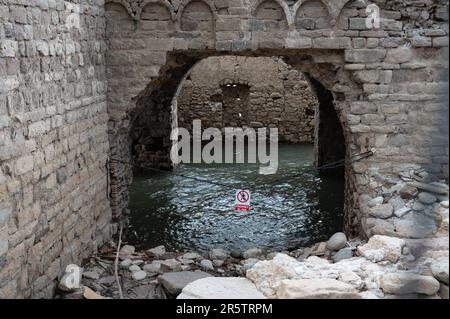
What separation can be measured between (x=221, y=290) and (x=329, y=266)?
0.97 m

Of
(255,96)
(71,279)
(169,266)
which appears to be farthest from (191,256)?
(255,96)

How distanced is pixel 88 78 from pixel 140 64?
687 mm

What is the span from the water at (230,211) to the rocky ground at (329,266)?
65 centimetres

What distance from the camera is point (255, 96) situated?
44.0 feet

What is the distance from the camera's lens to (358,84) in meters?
5.71

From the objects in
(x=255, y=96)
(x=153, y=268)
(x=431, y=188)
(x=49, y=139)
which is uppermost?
(x=49, y=139)

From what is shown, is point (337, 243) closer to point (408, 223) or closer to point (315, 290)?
point (408, 223)

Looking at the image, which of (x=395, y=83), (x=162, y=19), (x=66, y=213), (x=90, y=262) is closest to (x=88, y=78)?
(x=162, y=19)

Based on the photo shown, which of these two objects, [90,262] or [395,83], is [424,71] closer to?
[395,83]

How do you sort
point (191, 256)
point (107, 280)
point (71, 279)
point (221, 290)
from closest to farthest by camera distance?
point (221, 290)
point (71, 279)
point (107, 280)
point (191, 256)
